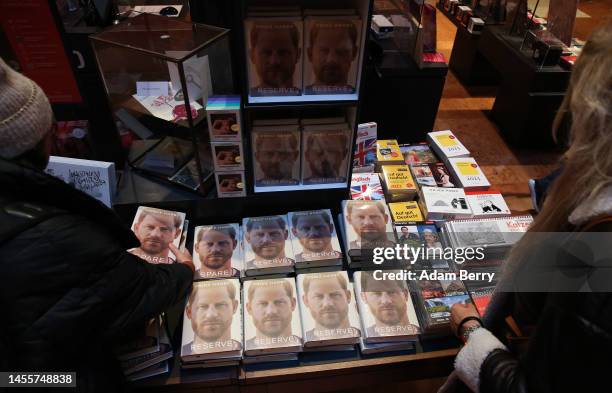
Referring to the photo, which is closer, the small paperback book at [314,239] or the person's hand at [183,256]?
the person's hand at [183,256]

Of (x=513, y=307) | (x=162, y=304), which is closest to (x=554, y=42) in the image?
(x=513, y=307)

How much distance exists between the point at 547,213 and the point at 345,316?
970mm

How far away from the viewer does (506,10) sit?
4605 mm

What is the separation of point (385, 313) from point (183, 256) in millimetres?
959

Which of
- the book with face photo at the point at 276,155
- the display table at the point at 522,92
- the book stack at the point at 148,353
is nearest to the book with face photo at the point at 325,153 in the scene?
the book with face photo at the point at 276,155

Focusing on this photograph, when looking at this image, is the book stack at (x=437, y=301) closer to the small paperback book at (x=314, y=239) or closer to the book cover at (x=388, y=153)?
the small paperback book at (x=314, y=239)

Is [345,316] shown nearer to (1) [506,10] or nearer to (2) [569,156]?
(2) [569,156]

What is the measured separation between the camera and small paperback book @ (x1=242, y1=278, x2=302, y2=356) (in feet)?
5.56

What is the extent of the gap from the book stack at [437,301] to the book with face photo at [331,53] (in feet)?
3.21

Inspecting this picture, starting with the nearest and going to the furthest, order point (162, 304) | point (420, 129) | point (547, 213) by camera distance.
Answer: point (547, 213) → point (162, 304) → point (420, 129)

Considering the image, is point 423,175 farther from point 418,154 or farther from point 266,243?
point 266,243

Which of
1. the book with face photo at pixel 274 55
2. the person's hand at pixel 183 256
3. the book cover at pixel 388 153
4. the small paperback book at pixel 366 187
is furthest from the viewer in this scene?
the book cover at pixel 388 153

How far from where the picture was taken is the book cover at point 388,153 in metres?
2.77

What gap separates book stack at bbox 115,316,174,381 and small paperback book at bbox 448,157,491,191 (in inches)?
75.1
